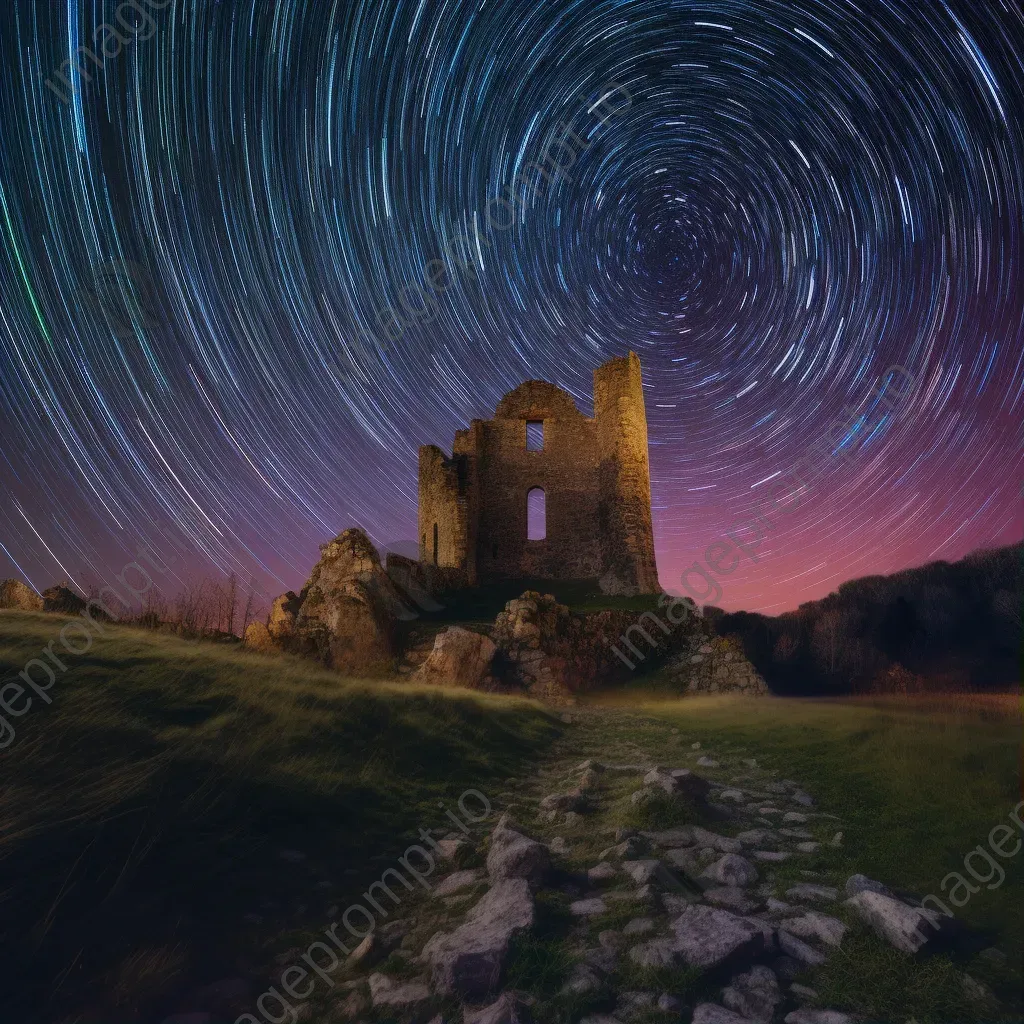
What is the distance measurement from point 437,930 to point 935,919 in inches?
105

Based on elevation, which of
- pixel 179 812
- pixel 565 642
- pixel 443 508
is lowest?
pixel 179 812

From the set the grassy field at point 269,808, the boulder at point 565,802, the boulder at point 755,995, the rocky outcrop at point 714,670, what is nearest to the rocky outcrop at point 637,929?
the boulder at point 755,995

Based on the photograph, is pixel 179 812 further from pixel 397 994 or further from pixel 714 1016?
pixel 714 1016

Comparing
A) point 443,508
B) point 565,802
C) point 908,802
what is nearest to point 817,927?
point 908,802

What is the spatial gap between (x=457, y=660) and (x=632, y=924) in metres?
11.0

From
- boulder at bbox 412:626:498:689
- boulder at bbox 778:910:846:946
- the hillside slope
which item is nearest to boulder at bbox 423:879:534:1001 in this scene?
boulder at bbox 778:910:846:946

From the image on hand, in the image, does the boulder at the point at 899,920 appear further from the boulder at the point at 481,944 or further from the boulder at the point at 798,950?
the boulder at the point at 481,944

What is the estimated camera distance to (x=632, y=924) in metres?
3.46

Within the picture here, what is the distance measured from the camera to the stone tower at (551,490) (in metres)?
24.4

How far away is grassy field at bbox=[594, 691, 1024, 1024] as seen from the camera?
2832 millimetres

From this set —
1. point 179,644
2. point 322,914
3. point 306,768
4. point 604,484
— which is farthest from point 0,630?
point 604,484

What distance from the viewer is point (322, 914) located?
382 cm

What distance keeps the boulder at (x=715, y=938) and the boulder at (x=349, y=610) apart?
1084cm

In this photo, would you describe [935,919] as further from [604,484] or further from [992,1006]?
[604,484]
